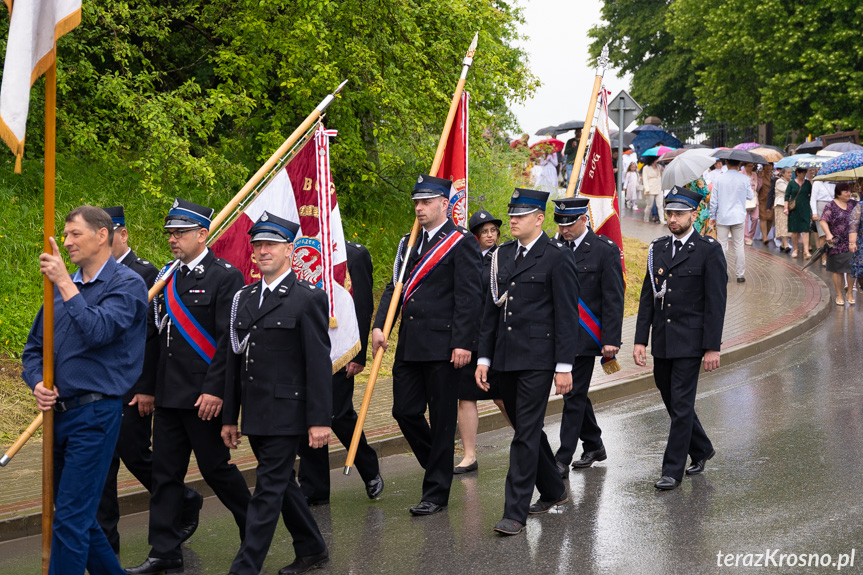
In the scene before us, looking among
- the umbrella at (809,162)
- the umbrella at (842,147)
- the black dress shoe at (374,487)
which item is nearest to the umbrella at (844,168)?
the umbrella at (809,162)

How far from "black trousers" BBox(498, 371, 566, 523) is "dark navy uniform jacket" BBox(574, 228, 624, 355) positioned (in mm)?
1321

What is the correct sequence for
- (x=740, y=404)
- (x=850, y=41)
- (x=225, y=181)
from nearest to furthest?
1. (x=740, y=404)
2. (x=225, y=181)
3. (x=850, y=41)

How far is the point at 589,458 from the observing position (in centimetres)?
854

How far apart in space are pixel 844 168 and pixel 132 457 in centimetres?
1639

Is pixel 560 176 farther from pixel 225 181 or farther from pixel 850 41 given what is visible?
pixel 225 181

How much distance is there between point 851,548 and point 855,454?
2388mm

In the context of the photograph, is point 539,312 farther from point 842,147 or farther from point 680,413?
point 842,147

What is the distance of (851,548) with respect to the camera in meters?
5.99

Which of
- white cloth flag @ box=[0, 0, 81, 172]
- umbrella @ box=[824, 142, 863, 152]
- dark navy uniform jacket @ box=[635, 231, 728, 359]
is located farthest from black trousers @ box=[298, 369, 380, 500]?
umbrella @ box=[824, 142, 863, 152]

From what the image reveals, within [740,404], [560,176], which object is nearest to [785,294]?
[740,404]

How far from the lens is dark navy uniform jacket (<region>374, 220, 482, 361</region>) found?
24.0 feet

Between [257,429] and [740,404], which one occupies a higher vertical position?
[257,429]

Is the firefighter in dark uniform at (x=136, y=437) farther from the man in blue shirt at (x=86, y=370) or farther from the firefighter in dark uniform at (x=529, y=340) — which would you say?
the firefighter in dark uniform at (x=529, y=340)

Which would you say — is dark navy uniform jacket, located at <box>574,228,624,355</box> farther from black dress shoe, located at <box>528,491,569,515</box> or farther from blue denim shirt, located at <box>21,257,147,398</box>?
blue denim shirt, located at <box>21,257,147,398</box>
